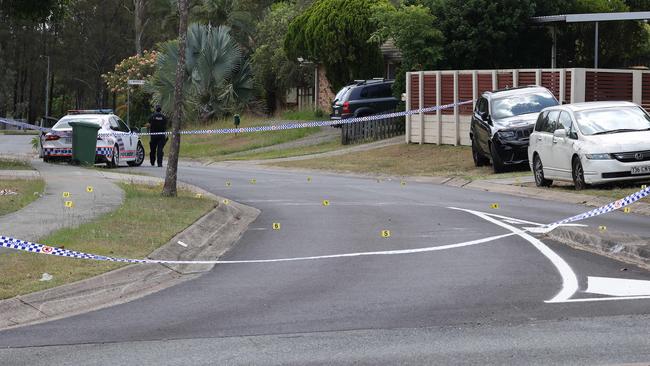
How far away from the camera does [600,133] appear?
66.2 feet

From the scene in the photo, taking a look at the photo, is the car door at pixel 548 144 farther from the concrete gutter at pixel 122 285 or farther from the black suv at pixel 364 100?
the black suv at pixel 364 100

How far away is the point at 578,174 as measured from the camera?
20.5 metres

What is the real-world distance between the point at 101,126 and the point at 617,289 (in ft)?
73.4

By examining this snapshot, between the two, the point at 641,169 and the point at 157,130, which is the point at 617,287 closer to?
the point at 641,169

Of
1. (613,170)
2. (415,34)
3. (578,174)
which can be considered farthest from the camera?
(415,34)

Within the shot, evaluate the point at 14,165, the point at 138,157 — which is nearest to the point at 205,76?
the point at 138,157

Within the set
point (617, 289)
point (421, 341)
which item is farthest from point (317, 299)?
point (617, 289)

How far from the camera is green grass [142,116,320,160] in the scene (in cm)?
4397

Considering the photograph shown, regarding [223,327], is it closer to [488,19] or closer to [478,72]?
[478,72]

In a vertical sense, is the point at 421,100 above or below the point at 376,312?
above

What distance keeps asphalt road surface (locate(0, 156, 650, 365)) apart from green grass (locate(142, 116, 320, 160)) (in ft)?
94.2

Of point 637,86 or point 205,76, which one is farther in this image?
point 205,76

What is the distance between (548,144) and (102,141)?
1391cm

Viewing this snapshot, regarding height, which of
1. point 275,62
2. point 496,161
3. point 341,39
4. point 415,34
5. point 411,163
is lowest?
point 411,163
